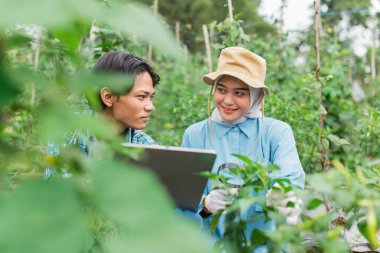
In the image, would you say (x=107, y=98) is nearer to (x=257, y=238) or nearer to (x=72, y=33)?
(x=257, y=238)

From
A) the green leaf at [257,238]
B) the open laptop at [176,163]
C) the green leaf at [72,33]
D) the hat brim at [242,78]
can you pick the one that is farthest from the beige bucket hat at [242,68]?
the green leaf at [72,33]

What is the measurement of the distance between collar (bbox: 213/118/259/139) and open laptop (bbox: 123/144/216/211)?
3.30 ft

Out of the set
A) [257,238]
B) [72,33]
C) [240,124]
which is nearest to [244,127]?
[240,124]

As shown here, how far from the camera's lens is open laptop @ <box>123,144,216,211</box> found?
4.06 feet

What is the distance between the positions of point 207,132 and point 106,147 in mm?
1781

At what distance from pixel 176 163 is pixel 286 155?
106 cm

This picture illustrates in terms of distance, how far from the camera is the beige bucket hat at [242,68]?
234cm

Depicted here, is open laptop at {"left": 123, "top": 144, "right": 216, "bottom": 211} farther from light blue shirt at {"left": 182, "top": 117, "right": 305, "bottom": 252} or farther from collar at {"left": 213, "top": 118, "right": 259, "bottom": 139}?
collar at {"left": 213, "top": 118, "right": 259, "bottom": 139}

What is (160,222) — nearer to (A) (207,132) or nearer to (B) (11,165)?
(B) (11,165)

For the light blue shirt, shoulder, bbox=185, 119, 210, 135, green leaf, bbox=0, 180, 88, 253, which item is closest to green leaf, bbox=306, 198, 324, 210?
green leaf, bbox=0, 180, 88, 253

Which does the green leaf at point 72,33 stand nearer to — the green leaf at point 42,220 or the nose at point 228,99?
the green leaf at point 42,220

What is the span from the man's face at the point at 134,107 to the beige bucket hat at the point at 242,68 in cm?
33

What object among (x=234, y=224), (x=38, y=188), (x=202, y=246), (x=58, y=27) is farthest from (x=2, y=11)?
(x=234, y=224)

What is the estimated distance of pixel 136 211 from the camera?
525 millimetres
